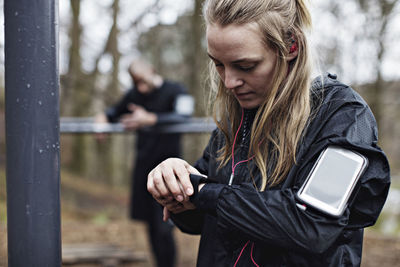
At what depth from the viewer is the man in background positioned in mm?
3611

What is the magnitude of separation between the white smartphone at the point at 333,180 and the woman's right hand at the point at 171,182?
1.10ft

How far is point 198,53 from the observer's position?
745 cm

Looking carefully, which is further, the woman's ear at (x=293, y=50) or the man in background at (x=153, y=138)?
the man in background at (x=153, y=138)

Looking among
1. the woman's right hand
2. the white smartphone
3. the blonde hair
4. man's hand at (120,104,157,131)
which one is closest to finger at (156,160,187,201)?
Result: the woman's right hand

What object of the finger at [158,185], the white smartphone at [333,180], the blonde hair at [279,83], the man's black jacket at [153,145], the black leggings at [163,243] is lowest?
the black leggings at [163,243]

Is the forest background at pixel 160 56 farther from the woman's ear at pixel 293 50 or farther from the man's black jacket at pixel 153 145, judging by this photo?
the woman's ear at pixel 293 50

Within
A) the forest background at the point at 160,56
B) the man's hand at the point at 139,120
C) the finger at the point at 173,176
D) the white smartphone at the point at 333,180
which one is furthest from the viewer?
the forest background at the point at 160,56

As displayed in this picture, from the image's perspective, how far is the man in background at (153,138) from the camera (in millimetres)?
3611

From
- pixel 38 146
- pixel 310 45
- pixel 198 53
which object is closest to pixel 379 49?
pixel 198 53

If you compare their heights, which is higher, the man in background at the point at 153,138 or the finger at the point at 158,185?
the finger at the point at 158,185

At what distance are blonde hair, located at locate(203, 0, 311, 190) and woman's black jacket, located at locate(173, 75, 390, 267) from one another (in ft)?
0.13

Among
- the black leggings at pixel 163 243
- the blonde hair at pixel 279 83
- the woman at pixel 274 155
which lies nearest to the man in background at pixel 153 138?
the black leggings at pixel 163 243

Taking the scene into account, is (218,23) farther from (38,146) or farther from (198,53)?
(198,53)

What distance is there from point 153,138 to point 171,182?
2632 millimetres
